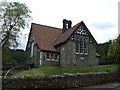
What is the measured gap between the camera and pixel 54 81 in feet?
65.1

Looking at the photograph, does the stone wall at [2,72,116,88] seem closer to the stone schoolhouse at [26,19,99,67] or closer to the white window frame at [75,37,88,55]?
the stone schoolhouse at [26,19,99,67]

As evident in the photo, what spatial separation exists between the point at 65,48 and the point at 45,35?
6.43m

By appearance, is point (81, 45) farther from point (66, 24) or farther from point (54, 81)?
point (54, 81)

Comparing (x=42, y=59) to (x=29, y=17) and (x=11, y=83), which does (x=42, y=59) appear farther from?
(x=11, y=83)

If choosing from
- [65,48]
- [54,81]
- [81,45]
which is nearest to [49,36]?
[65,48]

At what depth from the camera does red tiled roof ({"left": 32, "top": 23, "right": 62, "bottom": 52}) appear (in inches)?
1303

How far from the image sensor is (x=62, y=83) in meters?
20.1

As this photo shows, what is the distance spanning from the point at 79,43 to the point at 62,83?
575 inches

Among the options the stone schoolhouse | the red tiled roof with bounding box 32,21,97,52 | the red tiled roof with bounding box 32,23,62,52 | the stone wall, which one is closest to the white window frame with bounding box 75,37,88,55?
the stone schoolhouse

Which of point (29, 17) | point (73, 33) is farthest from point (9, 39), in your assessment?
point (73, 33)

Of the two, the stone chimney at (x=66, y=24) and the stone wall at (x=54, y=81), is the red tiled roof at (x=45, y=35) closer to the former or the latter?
the stone chimney at (x=66, y=24)

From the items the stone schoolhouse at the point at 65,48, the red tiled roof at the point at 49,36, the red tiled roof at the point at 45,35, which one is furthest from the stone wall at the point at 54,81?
the red tiled roof at the point at 45,35

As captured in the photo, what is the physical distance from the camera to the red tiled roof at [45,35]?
33.1 metres

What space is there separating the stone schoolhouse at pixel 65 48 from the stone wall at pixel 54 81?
1041 cm
